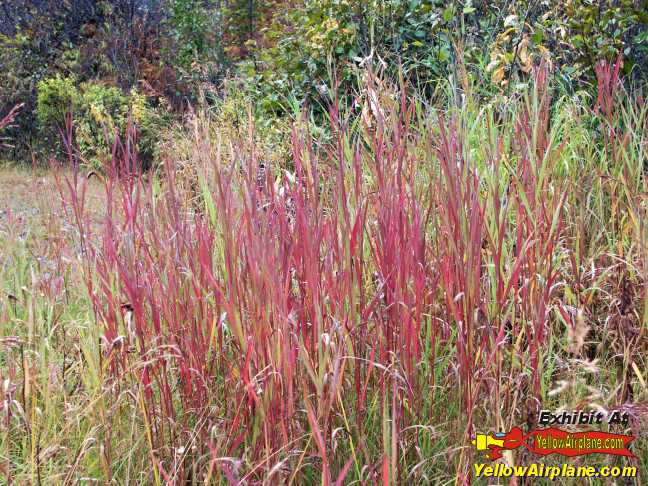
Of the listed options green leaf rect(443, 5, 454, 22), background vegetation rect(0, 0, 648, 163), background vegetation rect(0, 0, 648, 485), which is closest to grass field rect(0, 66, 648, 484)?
background vegetation rect(0, 0, 648, 485)

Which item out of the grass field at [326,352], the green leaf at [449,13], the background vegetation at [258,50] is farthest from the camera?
the green leaf at [449,13]

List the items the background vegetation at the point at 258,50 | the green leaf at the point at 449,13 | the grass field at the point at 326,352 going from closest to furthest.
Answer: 1. the grass field at the point at 326,352
2. the background vegetation at the point at 258,50
3. the green leaf at the point at 449,13

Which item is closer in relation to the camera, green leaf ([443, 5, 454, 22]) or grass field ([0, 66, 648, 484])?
grass field ([0, 66, 648, 484])

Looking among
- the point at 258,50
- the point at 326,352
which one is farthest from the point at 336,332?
the point at 258,50

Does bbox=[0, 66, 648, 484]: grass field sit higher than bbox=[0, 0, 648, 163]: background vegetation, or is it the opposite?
bbox=[0, 0, 648, 163]: background vegetation

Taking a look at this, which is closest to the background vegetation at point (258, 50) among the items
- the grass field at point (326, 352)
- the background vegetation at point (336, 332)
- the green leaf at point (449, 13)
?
the green leaf at point (449, 13)

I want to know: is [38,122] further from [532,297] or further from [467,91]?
[532,297]

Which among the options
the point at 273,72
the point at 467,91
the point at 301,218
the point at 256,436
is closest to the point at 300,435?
the point at 256,436

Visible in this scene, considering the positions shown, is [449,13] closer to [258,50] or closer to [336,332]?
[336,332]

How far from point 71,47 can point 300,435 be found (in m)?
10.5

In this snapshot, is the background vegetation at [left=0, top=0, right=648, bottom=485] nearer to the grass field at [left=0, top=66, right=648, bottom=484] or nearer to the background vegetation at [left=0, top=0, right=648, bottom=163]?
the grass field at [left=0, top=66, right=648, bottom=484]

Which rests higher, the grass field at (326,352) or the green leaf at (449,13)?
the green leaf at (449,13)

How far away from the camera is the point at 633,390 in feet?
5.69

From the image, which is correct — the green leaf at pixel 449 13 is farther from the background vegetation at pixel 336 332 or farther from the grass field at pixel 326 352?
the grass field at pixel 326 352
